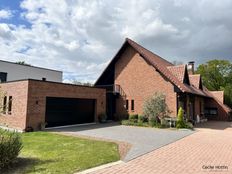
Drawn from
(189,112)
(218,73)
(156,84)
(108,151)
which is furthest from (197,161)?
(218,73)

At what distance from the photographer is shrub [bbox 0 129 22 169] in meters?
6.39

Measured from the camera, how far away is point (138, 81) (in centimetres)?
2267

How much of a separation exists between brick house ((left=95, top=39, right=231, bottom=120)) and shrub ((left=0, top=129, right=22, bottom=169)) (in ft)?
49.8

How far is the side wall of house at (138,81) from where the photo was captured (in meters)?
20.4

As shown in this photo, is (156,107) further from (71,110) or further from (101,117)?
(71,110)

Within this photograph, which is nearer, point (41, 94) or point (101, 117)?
point (41, 94)

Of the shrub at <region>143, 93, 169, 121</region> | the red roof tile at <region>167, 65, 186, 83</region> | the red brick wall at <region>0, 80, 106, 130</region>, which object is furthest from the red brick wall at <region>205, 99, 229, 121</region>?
the red brick wall at <region>0, 80, 106, 130</region>

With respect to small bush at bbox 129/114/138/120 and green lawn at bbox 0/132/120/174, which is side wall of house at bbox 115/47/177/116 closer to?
small bush at bbox 129/114/138/120

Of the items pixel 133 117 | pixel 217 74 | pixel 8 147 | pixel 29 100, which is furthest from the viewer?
pixel 217 74

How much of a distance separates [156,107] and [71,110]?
896cm

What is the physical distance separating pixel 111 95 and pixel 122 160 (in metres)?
17.2

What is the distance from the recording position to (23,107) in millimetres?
14812

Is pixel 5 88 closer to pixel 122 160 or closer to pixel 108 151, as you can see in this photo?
pixel 108 151

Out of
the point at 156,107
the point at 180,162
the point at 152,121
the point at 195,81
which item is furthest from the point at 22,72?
the point at 180,162
